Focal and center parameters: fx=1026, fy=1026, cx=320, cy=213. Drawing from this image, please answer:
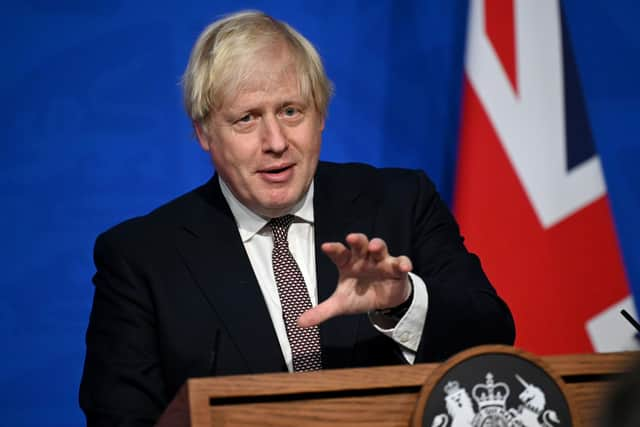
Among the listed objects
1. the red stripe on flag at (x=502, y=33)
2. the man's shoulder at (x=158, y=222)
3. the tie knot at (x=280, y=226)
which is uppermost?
the red stripe on flag at (x=502, y=33)

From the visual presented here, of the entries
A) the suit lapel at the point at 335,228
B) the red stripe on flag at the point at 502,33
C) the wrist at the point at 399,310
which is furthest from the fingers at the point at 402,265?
the red stripe on flag at the point at 502,33

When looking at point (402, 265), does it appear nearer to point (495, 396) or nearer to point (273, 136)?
point (495, 396)

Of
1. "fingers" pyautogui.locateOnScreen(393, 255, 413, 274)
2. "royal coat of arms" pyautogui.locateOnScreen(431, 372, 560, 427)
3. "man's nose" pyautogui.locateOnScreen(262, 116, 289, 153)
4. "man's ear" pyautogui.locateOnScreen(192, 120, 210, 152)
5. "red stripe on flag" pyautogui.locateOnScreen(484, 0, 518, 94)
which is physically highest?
"red stripe on flag" pyautogui.locateOnScreen(484, 0, 518, 94)

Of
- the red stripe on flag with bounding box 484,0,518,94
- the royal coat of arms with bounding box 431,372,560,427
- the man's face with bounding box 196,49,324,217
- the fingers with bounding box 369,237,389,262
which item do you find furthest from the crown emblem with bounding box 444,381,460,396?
the red stripe on flag with bounding box 484,0,518,94

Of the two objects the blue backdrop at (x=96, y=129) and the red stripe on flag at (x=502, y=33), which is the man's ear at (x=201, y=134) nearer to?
the blue backdrop at (x=96, y=129)

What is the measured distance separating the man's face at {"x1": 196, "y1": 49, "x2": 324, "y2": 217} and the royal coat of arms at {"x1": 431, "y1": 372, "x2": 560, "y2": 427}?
83cm

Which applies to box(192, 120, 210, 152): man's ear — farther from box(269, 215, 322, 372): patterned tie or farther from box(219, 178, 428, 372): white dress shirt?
box(269, 215, 322, 372): patterned tie

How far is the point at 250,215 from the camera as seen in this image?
2121 mm

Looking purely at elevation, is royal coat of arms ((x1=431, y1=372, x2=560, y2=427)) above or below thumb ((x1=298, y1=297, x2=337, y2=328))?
below

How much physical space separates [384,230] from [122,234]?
54 centimetres

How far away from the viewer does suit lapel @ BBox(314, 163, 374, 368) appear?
1902 mm

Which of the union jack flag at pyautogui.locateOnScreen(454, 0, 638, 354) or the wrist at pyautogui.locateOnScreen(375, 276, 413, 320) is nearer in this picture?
the wrist at pyautogui.locateOnScreen(375, 276, 413, 320)

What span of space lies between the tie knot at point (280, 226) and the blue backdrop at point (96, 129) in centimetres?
81

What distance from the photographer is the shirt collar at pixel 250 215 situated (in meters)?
2.10
